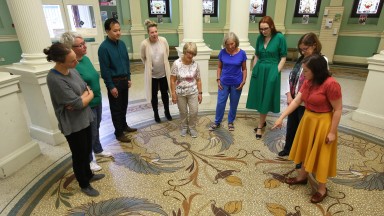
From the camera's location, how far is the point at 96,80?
2.21 meters

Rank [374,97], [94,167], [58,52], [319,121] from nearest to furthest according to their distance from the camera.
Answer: [58,52], [319,121], [94,167], [374,97]

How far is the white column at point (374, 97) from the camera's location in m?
3.26

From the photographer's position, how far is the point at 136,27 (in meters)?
8.41

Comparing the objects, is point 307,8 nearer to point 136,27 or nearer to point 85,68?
point 136,27

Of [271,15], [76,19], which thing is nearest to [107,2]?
[76,19]

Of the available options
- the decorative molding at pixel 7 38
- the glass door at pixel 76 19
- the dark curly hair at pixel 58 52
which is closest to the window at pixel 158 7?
the glass door at pixel 76 19

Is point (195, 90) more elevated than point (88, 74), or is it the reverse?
point (88, 74)

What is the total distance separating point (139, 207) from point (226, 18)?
8072 mm

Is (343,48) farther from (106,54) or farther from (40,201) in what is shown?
(40,201)

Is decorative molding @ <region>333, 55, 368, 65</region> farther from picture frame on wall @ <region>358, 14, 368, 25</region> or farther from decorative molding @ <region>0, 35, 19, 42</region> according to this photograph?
decorative molding @ <region>0, 35, 19, 42</region>

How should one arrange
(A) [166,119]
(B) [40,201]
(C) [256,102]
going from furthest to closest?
(A) [166,119]
(C) [256,102]
(B) [40,201]

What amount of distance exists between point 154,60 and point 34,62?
1.43 metres

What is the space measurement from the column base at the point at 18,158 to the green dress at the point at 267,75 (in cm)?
281

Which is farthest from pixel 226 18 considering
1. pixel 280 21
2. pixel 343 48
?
pixel 343 48
